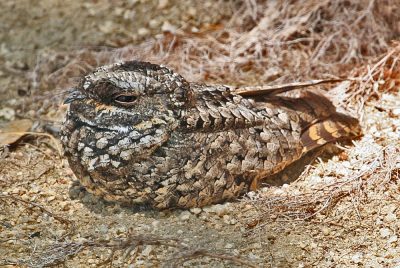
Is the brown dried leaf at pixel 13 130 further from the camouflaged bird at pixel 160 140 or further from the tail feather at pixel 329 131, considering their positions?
the tail feather at pixel 329 131

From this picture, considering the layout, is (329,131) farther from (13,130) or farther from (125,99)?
(13,130)

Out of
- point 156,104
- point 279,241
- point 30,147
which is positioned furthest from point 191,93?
point 30,147

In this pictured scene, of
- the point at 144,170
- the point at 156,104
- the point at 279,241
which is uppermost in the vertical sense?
the point at 156,104

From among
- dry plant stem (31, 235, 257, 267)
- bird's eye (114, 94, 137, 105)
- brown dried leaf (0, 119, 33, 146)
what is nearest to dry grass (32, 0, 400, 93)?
brown dried leaf (0, 119, 33, 146)

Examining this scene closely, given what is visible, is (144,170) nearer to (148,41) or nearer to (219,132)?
(219,132)

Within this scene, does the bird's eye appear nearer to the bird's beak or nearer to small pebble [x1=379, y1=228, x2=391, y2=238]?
the bird's beak

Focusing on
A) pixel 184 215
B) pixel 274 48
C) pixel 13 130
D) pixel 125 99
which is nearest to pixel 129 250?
pixel 184 215

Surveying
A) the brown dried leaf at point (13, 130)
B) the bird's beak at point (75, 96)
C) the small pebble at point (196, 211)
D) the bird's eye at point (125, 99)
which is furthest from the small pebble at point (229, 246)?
the brown dried leaf at point (13, 130)
